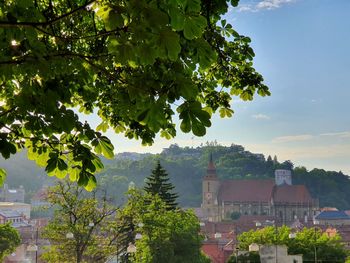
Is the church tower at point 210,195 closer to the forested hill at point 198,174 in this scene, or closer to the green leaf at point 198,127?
the forested hill at point 198,174

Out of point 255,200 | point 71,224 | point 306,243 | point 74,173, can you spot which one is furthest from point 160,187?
point 255,200

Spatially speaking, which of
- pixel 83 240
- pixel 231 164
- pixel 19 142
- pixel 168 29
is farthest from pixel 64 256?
pixel 231 164

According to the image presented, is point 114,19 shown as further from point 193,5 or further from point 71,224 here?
point 71,224

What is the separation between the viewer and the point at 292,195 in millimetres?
113188

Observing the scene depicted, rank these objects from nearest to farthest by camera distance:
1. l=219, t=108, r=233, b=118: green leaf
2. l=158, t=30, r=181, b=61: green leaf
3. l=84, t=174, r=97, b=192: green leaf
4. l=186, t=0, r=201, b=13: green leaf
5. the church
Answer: l=186, t=0, r=201, b=13: green leaf → l=158, t=30, r=181, b=61: green leaf → l=84, t=174, r=97, b=192: green leaf → l=219, t=108, r=233, b=118: green leaf → the church

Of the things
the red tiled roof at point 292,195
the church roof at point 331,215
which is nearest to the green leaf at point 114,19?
the church roof at point 331,215

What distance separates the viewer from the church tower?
357 ft

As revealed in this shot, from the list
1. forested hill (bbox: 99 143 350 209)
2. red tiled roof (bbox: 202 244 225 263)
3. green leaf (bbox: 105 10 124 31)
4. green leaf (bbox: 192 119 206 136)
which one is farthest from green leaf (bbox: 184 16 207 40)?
forested hill (bbox: 99 143 350 209)

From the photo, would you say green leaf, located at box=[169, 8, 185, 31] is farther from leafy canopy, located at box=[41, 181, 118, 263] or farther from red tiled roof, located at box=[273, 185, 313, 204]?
red tiled roof, located at box=[273, 185, 313, 204]

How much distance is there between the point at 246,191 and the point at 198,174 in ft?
164

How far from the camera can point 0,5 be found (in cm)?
361

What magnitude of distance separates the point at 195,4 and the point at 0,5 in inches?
67.2

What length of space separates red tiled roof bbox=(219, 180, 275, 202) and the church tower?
9.37ft

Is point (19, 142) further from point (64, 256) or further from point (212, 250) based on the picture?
point (212, 250)
